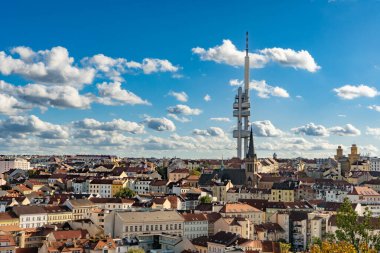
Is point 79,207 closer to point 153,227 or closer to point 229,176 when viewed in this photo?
point 153,227

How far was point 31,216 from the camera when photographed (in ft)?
231

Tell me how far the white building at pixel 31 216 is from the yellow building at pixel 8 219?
0.76m

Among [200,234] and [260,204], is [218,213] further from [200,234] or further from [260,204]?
[260,204]

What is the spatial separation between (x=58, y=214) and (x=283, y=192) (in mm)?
37112

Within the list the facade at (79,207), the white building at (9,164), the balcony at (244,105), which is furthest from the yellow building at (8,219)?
the white building at (9,164)

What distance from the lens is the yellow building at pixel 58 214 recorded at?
7238 cm

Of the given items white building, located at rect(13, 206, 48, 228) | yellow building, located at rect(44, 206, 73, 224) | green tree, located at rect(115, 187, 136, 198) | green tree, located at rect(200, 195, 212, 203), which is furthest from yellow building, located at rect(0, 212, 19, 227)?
green tree, located at rect(200, 195, 212, 203)

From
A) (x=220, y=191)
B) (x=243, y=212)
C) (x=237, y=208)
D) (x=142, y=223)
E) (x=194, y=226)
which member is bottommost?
(x=194, y=226)

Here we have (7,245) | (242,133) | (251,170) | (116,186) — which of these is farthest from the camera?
(242,133)

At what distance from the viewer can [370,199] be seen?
91875 mm

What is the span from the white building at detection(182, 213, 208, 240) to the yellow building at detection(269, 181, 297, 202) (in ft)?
101

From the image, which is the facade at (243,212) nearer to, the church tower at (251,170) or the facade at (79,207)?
the facade at (79,207)

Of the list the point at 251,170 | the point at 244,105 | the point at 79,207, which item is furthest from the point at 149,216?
the point at 244,105

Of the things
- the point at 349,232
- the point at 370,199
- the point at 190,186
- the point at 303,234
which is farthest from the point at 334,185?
the point at 349,232
